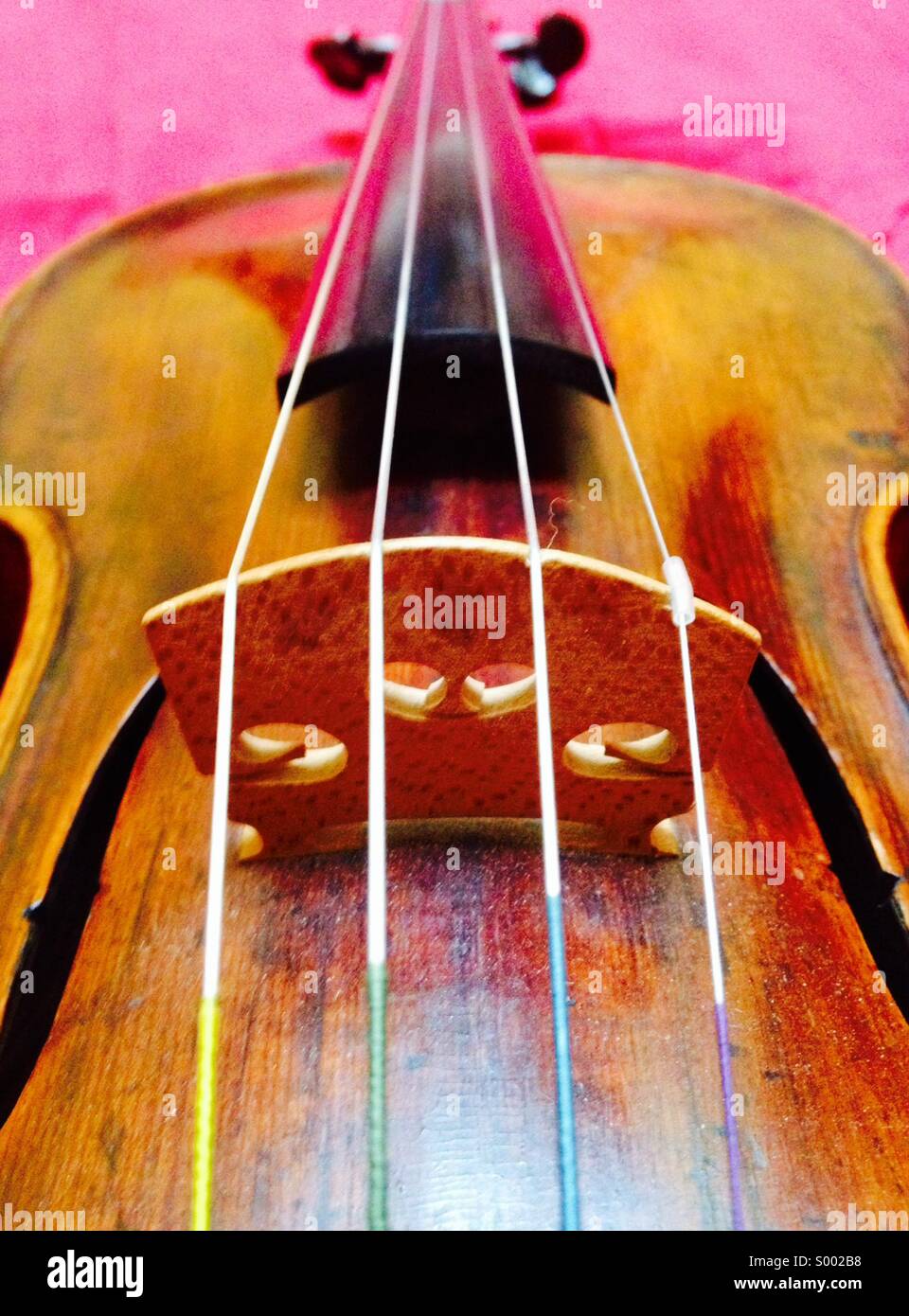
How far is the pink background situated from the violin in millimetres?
625

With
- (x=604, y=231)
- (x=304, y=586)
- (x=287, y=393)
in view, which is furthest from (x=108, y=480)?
(x=604, y=231)

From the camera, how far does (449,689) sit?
0.55 metres

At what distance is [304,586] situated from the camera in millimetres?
508

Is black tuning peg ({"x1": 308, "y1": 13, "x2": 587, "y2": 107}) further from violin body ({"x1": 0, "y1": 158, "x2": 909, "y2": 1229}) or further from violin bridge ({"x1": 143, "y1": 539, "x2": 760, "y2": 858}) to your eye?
violin bridge ({"x1": 143, "y1": 539, "x2": 760, "y2": 858})

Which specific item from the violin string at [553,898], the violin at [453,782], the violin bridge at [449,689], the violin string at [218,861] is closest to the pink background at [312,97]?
the violin at [453,782]

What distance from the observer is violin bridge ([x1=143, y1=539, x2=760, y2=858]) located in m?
0.51

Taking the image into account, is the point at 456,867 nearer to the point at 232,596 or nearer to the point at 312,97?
the point at 232,596

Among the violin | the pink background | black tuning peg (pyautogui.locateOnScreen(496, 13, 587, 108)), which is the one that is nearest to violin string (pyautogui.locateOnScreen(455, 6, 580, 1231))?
the violin

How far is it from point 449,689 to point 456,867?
9 centimetres

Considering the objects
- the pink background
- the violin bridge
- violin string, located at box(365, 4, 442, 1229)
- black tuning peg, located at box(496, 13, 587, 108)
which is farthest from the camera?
the pink background

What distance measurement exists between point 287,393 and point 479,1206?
1.81ft

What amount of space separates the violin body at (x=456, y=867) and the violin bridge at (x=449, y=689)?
1.0 inches

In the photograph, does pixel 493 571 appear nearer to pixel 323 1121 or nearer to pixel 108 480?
pixel 323 1121

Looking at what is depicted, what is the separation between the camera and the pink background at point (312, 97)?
1432 millimetres
